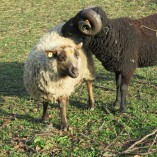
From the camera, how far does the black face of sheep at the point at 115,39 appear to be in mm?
5766

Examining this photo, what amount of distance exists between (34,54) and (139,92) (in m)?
2.30

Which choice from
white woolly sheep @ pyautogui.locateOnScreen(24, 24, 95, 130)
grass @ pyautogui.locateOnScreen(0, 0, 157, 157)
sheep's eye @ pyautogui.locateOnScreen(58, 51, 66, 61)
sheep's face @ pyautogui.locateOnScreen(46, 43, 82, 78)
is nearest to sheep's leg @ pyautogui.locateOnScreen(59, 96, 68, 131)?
white woolly sheep @ pyautogui.locateOnScreen(24, 24, 95, 130)

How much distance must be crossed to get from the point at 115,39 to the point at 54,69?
1258mm

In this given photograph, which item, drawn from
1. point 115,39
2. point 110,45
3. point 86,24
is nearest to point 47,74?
point 86,24

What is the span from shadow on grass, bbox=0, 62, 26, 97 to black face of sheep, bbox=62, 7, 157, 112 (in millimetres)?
1859

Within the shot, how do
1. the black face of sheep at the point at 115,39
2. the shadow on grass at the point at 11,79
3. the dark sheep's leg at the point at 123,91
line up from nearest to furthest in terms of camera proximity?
the black face of sheep at the point at 115,39, the dark sheep's leg at the point at 123,91, the shadow on grass at the point at 11,79

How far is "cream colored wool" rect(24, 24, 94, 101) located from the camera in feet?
17.9

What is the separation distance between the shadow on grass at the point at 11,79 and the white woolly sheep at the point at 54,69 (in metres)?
1.42

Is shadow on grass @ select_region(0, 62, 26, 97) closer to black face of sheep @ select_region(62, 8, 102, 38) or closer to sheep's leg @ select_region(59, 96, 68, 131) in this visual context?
sheep's leg @ select_region(59, 96, 68, 131)

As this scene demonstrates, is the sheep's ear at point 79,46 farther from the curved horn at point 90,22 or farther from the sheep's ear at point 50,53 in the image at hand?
the sheep's ear at point 50,53

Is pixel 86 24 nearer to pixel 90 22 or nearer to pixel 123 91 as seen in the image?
pixel 90 22

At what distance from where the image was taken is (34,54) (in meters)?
5.77

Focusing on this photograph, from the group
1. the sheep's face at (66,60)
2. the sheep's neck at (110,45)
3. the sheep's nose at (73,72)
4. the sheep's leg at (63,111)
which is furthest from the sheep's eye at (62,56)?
the sheep's neck at (110,45)

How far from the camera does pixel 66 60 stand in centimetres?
529
